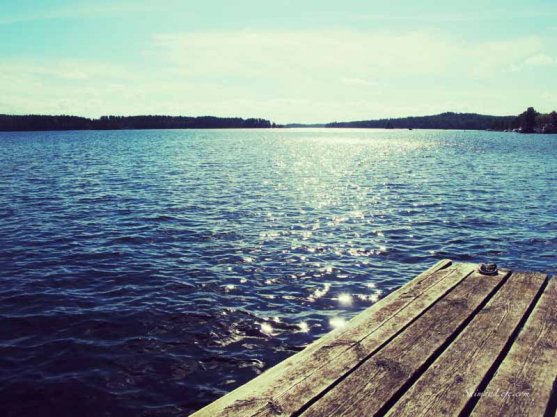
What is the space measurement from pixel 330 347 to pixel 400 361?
0.90 metres

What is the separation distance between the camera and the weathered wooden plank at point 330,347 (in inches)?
165

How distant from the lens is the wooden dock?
13.6 ft

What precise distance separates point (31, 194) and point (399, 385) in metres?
33.8

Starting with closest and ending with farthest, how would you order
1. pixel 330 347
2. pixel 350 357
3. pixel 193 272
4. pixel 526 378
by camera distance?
1. pixel 526 378
2. pixel 350 357
3. pixel 330 347
4. pixel 193 272

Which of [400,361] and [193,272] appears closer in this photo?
[400,361]

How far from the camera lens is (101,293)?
12.8 metres

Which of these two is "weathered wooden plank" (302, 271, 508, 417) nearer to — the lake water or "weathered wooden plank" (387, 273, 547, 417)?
"weathered wooden plank" (387, 273, 547, 417)

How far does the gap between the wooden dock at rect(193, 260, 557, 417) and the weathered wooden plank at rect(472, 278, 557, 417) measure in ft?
0.03

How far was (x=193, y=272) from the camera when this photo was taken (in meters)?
14.6

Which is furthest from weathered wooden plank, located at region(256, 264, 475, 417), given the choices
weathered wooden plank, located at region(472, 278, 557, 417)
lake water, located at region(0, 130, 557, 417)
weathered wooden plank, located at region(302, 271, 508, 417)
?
Answer: lake water, located at region(0, 130, 557, 417)

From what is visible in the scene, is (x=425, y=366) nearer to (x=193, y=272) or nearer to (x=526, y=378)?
(x=526, y=378)

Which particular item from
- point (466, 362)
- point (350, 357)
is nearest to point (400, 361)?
point (350, 357)

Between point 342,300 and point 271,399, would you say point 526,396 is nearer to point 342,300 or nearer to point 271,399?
point 271,399

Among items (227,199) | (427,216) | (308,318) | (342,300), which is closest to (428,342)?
(308,318)
